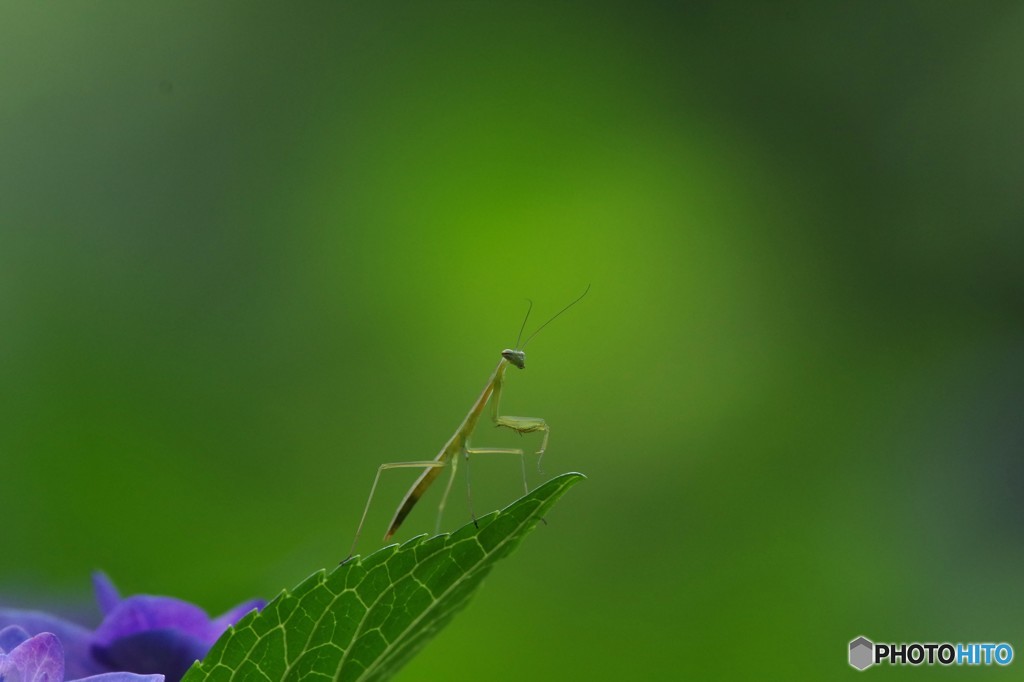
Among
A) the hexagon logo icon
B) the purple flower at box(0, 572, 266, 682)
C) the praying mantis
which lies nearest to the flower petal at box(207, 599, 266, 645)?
the purple flower at box(0, 572, 266, 682)

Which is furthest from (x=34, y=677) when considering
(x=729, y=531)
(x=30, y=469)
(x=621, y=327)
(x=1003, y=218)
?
(x=1003, y=218)

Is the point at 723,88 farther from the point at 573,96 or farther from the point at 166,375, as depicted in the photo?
the point at 166,375

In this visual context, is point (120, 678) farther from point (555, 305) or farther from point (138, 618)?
point (555, 305)

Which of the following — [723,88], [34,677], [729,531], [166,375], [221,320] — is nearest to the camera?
[34,677]

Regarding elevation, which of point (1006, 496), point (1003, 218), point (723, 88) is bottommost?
point (1006, 496)

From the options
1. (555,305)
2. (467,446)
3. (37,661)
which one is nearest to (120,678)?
(37,661)

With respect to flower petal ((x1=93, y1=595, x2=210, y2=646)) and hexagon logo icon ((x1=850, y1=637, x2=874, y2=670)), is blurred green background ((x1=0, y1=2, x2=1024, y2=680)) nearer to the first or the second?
hexagon logo icon ((x1=850, y1=637, x2=874, y2=670))
